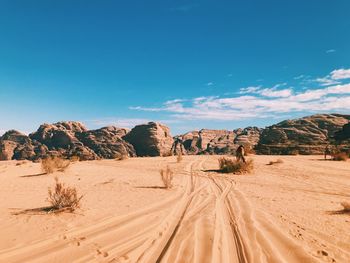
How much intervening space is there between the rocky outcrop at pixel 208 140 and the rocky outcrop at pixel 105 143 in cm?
1721

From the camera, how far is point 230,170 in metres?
18.0

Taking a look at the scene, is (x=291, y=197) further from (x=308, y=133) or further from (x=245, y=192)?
(x=308, y=133)

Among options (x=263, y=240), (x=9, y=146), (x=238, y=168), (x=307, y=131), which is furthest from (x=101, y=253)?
(x=9, y=146)

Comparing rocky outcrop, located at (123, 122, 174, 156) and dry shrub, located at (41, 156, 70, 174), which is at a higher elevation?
rocky outcrop, located at (123, 122, 174, 156)

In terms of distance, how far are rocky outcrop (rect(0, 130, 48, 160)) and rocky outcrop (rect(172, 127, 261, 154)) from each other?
43177 mm

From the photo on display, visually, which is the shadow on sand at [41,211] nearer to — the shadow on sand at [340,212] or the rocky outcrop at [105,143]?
the shadow on sand at [340,212]

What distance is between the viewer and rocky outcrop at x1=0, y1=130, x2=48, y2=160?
85.8 m

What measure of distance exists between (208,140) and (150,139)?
34.1m

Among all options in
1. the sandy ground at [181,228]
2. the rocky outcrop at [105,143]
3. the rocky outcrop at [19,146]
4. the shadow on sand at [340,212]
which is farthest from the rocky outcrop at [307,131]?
the rocky outcrop at [19,146]

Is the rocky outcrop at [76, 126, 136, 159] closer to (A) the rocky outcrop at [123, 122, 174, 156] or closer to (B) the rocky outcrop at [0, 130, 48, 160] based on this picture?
(A) the rocky outcrop at [123, 122, 174, 156]

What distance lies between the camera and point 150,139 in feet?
326

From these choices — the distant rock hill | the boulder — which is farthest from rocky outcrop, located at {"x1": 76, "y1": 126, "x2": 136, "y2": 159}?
the boulder

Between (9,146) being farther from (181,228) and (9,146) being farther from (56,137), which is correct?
(181,228)

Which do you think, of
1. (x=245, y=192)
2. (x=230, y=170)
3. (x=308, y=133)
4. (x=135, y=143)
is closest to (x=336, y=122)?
(x=308, y=133)
